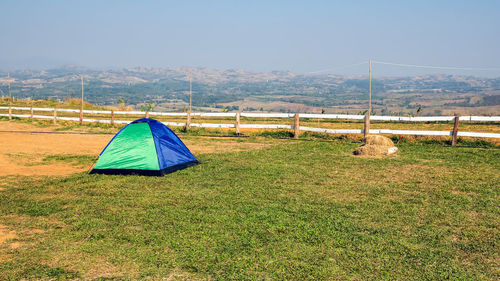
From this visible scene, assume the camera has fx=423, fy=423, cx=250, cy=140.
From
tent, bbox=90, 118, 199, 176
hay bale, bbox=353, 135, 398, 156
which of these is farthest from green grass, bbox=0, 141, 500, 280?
hay bale, bbox=353, 135, 398, 156

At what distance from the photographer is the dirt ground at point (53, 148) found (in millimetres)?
11703

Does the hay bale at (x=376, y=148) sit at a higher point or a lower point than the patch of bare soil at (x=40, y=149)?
higher

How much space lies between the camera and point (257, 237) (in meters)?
6.03

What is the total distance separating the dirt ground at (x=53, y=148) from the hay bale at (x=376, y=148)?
422 cm

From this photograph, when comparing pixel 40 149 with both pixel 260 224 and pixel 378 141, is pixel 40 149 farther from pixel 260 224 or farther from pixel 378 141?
pixel 378 141

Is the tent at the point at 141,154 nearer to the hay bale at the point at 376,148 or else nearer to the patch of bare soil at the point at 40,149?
the patch of bare soil at the point at 40,149

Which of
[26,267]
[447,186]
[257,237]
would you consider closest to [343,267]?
[257,237]

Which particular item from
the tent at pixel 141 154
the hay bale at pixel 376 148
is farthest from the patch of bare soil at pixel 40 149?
the hay bale at pixel 376 148

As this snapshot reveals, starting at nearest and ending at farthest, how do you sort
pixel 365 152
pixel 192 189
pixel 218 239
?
pixel 218 239 < pixel 192 189 < pixel 365 152

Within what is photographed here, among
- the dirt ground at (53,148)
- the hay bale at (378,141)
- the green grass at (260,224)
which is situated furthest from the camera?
the hay bale at (378,141)

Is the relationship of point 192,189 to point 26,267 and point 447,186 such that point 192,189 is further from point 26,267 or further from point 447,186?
point 447,186

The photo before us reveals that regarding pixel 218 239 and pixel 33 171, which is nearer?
pixel 218 239

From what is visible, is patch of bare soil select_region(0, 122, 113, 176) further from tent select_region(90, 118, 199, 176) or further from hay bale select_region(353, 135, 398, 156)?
hay bale select_region(353, 135, 398, 156)

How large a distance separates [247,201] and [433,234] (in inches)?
129
